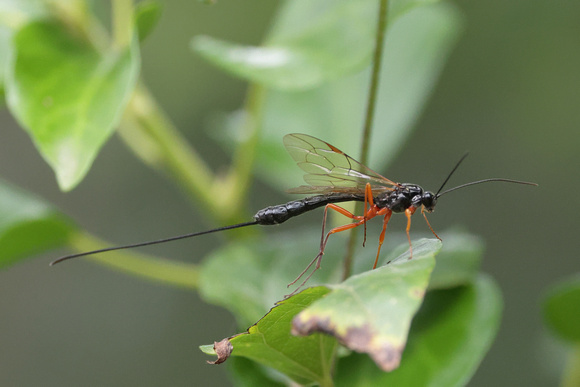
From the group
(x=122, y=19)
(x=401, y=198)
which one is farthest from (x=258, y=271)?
(x=122, y=19)

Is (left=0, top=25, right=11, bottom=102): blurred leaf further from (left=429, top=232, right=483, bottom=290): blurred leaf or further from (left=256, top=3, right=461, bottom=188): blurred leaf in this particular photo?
(left=429, top=232, right=483, bottom=290): blurred leaf

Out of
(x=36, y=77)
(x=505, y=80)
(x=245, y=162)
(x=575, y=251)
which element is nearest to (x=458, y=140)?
(x=505, y=80)

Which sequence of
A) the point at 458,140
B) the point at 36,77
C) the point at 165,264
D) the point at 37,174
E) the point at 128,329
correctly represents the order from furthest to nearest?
the point at 37,174 < the point at 128,329 < the point at 458,140 < the point at 165,264 < the point at 36,77

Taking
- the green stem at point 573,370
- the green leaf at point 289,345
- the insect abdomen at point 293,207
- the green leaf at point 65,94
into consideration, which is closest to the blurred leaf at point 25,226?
the green leaf at point 65,94

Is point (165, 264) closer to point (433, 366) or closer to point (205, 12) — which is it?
point (433, 366)

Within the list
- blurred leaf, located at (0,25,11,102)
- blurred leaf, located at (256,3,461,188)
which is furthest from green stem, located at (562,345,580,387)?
blurred leaf, located at (0,25,11,102)
